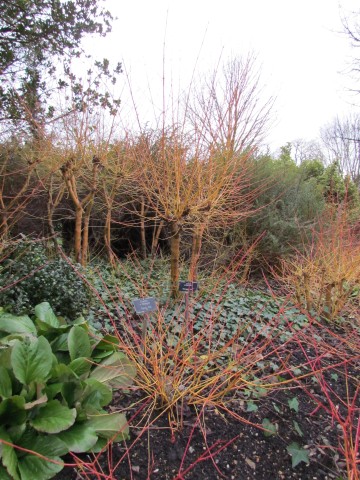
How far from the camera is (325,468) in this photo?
78.4 inches

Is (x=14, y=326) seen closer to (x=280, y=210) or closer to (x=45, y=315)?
(x=45, y=315)

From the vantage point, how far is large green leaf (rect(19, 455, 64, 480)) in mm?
1659

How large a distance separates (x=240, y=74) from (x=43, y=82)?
5.27m

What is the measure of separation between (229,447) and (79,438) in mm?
930

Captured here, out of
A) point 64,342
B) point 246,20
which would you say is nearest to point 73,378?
point 64,342

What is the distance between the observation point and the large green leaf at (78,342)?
2346 mm

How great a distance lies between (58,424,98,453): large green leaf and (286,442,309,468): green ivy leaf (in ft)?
3.88

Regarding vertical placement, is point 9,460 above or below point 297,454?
above

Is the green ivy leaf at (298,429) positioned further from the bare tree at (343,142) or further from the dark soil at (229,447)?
the bare tree at (343,142)

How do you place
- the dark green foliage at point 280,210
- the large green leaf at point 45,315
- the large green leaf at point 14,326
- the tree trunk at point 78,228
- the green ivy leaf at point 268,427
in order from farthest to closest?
1. the dark green foliage at point 280,210
2. the tree trunk at point 78,228
3. the large green leaf at point 45,315
4. the large green leaf at point 14,326
5. the green ivy leaf at point 268,427

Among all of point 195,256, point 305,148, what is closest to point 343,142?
point 305,148

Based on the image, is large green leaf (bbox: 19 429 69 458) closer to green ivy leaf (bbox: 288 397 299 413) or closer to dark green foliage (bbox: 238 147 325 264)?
green ivy leaf (bbox: 288 397 299 413)

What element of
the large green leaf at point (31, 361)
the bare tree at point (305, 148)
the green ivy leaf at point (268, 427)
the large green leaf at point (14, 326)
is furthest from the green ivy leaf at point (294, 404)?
the bare tree at point (305, 148)

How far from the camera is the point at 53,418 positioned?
182 centimetres
